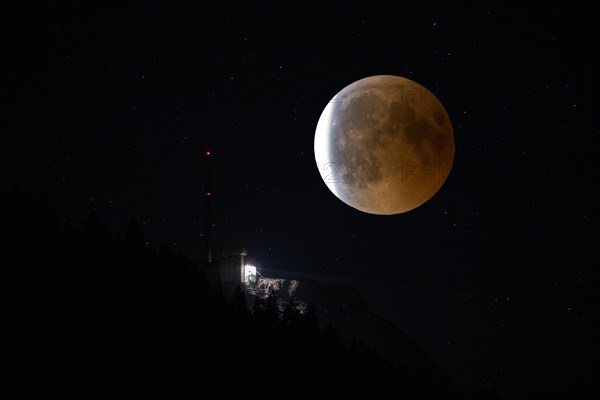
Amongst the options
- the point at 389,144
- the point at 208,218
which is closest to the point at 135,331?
the point at 389,144

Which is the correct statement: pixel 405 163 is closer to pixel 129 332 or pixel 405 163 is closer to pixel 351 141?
pixel 351 141

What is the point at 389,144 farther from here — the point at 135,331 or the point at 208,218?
the point at 208,218

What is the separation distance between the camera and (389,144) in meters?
27.2

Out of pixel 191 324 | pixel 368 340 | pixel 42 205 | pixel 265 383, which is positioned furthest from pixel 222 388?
pixel 368 340

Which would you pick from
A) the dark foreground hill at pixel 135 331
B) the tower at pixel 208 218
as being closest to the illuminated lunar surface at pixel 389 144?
the dark foreground hill at pixel 135 331

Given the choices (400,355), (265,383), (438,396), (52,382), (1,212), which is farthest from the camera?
(400,355)

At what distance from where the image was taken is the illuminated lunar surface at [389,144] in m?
27.0

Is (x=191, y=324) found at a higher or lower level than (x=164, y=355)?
higher

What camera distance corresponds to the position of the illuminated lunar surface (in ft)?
88.7

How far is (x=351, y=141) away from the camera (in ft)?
94.1

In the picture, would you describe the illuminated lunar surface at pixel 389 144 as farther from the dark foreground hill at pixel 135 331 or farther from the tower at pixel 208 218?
the tower at pixel 208 218

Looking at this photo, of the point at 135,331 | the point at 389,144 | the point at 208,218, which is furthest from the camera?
the point at 208,218

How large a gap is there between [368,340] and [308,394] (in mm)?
41466

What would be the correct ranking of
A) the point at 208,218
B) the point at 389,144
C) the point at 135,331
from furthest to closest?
the point at 208,218 < the point at 135,331 < the point at 389,144
